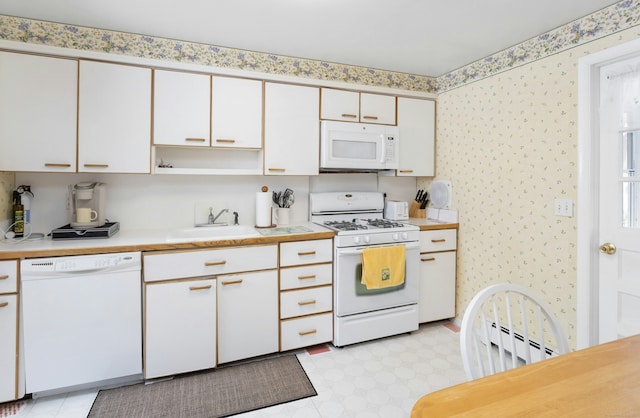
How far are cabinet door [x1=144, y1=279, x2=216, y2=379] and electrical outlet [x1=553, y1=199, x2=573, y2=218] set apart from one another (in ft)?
7.65

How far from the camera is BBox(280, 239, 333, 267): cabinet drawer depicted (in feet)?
8.31

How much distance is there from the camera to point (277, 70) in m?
2.83

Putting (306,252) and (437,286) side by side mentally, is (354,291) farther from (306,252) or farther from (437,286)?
(437,286)

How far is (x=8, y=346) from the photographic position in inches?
76.0

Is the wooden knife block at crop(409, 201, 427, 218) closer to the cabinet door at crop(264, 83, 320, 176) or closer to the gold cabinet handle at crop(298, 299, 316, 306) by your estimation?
the cabinet door at crop(264, 83, 320, 176)

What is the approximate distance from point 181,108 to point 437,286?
8.37 ft

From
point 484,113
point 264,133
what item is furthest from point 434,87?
point 264,133

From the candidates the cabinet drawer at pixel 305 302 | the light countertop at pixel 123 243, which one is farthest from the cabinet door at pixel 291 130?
the cabinet drawer at pixel 305 302

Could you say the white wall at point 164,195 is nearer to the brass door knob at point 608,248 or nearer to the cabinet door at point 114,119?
the cabinet door at point 114,119

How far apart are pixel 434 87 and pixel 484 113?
0.73 metres

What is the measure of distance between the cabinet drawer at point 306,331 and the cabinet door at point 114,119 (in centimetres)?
152

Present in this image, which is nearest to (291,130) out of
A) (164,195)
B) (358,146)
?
(358,146)

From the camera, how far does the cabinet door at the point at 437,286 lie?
3.01 meters

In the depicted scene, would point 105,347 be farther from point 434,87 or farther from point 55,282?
point 434,87
